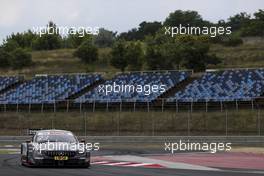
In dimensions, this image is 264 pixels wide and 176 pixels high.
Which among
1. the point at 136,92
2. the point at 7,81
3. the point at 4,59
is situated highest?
the point at 4,59

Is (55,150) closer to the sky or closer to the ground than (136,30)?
closer to the ground

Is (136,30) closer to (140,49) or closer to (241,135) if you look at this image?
(140,49)

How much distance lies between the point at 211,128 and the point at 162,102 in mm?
5432

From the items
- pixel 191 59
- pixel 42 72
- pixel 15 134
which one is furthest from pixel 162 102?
pixel 42 72

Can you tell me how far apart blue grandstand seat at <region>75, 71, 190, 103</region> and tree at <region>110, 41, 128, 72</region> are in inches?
536

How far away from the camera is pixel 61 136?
22656mm

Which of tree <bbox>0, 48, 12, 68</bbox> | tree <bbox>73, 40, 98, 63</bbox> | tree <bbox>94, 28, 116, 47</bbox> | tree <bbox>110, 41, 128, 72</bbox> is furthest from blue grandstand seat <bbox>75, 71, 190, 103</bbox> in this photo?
tree <bbox>94, 28, 116, 47</bbox>

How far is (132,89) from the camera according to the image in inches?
2309

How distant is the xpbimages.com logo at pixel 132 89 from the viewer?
58.4 metres

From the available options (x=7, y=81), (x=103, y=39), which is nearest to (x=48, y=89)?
(x=7, y=81)

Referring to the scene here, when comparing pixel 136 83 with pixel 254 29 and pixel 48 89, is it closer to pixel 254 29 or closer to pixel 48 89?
pixel 48 89

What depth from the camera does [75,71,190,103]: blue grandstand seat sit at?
5631 cm

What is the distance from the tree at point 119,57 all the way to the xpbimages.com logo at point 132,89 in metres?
18.1

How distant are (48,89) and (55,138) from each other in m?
41.0
